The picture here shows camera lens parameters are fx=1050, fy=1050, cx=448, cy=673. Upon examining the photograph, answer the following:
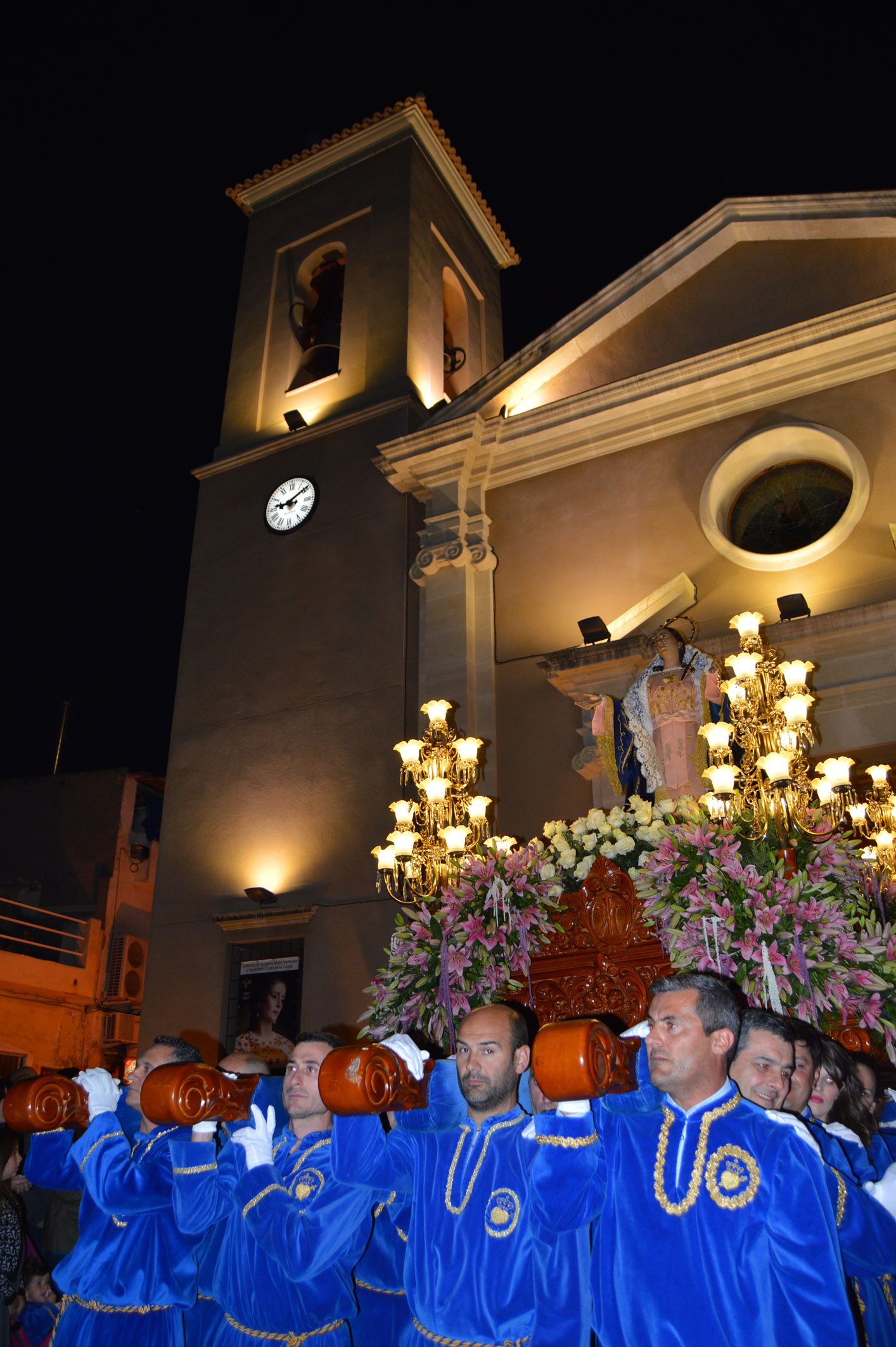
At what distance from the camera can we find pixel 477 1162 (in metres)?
3.37

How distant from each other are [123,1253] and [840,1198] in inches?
105

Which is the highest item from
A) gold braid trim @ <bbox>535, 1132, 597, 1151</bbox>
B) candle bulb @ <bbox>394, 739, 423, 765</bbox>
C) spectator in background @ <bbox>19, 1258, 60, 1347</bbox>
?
candle bulb @ <bbox>394, 739, 423, 765</bbox>

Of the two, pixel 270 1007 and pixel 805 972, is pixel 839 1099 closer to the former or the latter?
pixel 805 972

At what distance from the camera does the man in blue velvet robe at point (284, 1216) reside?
11.2 ft

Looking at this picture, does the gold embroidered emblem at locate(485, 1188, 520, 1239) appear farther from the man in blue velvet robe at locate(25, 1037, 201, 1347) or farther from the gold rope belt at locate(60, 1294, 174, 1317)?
the gold rope belt at locate(60, 1294, 174, 1317)

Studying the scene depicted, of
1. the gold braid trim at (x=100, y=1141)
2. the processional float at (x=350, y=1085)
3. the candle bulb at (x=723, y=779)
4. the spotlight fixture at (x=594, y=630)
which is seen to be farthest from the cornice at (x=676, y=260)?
the processional float at (x=350, y=1085)

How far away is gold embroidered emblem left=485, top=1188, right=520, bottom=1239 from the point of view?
3227mm

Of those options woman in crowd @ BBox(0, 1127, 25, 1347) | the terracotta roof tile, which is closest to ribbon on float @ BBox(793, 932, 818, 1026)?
woman in crowd @ BBox(0, 1127, 25, 1347)

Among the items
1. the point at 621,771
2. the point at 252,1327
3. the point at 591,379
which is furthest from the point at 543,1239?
the point at 591,379

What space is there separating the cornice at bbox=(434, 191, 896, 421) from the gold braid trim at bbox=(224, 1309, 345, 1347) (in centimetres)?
1091

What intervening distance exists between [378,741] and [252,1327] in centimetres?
831

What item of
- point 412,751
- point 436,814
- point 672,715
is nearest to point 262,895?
point 412,751

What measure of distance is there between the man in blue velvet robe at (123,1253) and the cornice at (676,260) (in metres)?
10.5

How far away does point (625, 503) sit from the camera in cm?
1185
